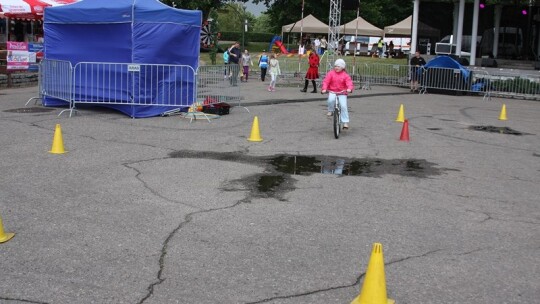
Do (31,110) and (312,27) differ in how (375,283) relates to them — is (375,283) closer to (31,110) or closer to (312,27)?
(31,110)

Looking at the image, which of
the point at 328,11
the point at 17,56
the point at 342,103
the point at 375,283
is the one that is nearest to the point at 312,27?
the point at 328,11

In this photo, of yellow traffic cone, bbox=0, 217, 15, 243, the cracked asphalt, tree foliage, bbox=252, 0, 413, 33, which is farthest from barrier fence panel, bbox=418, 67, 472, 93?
tree foliage, bbox=252, 0, 413, 33

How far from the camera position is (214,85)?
53.6 feet

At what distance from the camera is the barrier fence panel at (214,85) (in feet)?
51.3

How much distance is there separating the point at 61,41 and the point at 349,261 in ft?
42.3

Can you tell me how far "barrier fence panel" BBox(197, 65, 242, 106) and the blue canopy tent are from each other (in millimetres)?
407

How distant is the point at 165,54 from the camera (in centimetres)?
1505

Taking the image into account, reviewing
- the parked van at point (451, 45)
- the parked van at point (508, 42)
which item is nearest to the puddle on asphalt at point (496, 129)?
the parked van at point (451, 45)

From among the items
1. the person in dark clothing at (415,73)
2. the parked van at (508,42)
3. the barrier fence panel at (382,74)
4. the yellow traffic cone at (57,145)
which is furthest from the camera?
the parked van at (508,42)

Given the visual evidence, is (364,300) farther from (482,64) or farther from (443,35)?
(443,35)

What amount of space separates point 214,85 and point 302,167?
7.36 meters

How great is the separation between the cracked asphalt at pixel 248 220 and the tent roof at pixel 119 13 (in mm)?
3195

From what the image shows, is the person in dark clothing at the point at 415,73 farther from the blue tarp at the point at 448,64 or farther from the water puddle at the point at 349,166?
the water puddle at the point at 349,166

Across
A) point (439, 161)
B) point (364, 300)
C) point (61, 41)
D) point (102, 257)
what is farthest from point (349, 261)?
point (61, 41)
